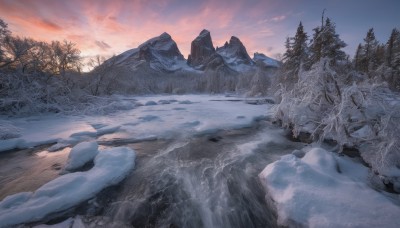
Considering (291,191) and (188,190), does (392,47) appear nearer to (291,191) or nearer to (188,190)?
(291,191)

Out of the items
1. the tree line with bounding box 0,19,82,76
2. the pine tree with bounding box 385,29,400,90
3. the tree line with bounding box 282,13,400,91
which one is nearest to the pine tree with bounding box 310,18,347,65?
the tree line with bounding box 282,13,400,91

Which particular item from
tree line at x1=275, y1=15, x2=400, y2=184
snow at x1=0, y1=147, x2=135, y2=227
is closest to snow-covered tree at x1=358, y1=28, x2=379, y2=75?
tree line at x1=275, y1=15, x2=400, y2=184

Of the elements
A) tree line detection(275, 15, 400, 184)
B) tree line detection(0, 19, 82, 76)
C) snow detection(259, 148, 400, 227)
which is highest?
tree line detection(0, 19, 82, 76)

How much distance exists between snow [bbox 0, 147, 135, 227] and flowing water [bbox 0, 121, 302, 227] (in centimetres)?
25

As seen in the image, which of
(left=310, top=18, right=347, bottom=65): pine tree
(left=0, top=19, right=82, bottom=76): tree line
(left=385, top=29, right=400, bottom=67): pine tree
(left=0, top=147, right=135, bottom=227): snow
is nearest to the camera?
(left=0, top=147, right=135, bottom=227): snow

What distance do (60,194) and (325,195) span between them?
19.1 feet

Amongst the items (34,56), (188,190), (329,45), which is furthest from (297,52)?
(34,56)

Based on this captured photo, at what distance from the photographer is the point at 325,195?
3605mm

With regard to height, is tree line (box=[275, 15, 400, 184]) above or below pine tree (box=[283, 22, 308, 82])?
below

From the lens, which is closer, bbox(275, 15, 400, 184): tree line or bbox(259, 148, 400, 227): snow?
bbox(259, 148, 400, 227): snow

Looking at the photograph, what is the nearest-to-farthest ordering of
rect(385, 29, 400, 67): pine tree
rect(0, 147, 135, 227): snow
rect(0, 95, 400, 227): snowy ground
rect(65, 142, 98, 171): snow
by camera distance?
rect(0, 95, 400, 227): snowy ground
rect(0, 147, 135, 227): snow
rect(65, 142, 98, 171): snow
rect(385, 29, 400, 67): pine tree

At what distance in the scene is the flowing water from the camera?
3568 mm

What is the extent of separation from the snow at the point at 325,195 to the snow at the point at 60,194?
166 inches

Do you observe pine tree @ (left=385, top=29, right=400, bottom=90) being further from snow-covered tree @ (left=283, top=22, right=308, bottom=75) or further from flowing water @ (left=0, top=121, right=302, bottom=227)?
flowing water @ (left=0, top=121, right=302, bottom=227)
